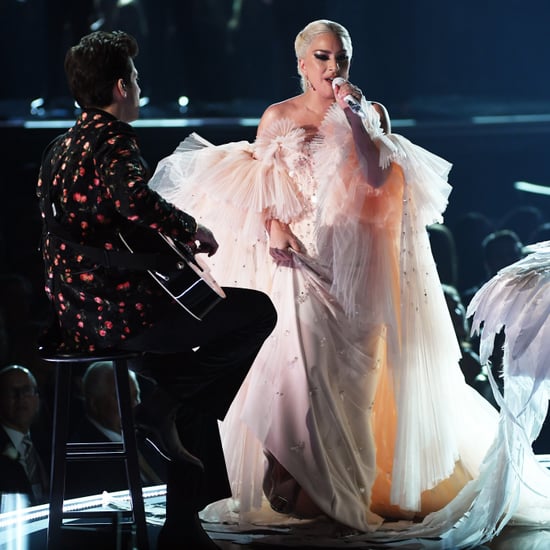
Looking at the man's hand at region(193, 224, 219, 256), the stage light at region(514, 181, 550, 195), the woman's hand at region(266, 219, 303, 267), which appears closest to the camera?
the man's hand at region(193, 224, 219, 256)

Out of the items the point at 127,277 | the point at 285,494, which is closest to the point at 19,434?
the point at 285,494

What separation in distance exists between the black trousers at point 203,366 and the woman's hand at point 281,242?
55 cm

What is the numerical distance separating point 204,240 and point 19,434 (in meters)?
1.72

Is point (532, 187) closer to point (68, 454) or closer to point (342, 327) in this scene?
point (342, 327)

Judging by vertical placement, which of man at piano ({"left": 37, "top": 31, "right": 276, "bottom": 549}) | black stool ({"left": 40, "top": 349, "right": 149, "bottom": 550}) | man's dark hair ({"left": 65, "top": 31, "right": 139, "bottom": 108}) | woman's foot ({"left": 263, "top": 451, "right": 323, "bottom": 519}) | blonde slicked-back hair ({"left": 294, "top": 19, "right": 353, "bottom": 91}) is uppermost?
blonde slicked-back hair ({"left": 294, "top": 19, "right": 353, "bottom": 91})

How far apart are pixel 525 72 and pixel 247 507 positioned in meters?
5.74

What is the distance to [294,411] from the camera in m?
3.67

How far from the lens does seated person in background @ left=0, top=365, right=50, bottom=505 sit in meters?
4.34

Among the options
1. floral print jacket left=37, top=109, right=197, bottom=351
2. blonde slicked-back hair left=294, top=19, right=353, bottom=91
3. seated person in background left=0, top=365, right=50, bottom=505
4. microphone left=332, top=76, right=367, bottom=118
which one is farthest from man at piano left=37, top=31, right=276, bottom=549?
seated person in background left=0, top=365, right=50, bottom=505

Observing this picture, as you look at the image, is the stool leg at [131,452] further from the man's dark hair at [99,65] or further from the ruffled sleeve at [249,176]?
the ruffled sleeve at [249,176]

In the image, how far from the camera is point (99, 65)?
10.1 feet

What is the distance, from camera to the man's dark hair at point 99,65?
3.08m

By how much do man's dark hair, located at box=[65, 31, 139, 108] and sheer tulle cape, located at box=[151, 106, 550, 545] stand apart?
774 mm

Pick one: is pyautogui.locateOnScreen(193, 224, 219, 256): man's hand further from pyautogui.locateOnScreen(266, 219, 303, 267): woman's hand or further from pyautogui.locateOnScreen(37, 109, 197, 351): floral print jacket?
pyautogui.locateOnScreen(266, 219, 303, 267): woman's hand
